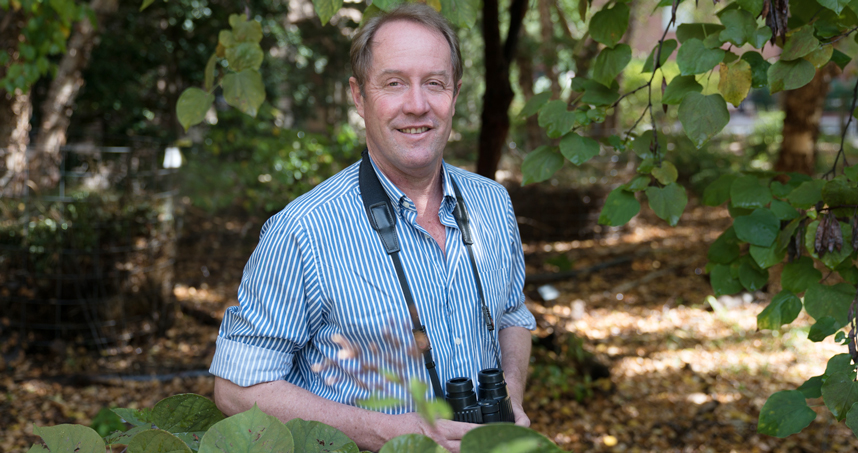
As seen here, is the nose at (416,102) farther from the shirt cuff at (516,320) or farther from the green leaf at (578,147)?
the shirt cuff at (516,320)

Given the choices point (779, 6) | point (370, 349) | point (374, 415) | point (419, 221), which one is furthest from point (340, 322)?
point (779, 6)

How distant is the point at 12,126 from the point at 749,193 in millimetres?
5883

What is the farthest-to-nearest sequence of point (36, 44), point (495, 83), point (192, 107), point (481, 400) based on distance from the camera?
point (36, 44)
point (495, 83)
point (192, 107)
point (481, 400)

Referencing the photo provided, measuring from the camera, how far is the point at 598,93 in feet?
6.14

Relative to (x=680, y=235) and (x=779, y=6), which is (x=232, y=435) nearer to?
(x=779, y=6)

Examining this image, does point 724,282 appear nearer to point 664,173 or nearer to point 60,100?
point 664,173

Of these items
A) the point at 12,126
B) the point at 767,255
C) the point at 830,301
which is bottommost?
the point at 830,301

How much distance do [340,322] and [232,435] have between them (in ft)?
2.11

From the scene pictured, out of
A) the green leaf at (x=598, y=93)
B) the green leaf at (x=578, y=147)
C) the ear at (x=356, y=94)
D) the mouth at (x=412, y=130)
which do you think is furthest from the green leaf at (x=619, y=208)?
the ear at (x=356, y=94)

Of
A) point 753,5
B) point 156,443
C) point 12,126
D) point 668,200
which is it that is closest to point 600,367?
point 668,200

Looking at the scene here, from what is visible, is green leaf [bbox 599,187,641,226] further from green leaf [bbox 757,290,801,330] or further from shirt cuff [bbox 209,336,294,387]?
shirt cuff [bbox 209,336,294,387]

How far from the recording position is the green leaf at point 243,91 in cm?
185

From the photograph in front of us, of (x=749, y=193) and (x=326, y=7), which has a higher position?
(x=326, y=7)

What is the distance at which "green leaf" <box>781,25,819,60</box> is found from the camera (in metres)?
1.51
